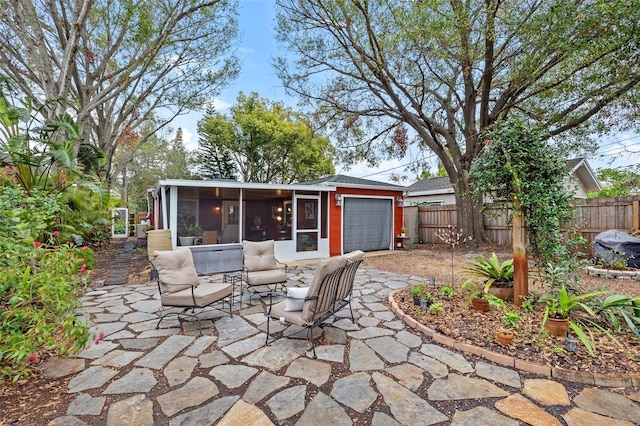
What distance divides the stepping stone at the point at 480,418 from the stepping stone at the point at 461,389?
0.17 metres

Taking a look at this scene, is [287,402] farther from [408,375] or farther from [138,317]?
[138,317]

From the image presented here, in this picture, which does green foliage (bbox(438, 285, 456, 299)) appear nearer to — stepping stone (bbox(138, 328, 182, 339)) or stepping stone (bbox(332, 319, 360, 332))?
stepping stone (bbox(332, 319, 360, 332))

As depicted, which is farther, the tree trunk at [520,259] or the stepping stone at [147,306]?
the stepping stone at [147,306]

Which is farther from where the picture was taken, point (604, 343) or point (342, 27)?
point (342, 27)

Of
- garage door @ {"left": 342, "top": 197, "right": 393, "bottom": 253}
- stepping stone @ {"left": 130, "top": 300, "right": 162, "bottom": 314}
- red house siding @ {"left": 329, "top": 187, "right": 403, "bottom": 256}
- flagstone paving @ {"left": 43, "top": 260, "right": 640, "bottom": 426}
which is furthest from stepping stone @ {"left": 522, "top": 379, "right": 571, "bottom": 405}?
garage door @ {"left": 342, "top": 197, "right": 393, "bottom": 253}

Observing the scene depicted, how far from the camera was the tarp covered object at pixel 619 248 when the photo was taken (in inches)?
244

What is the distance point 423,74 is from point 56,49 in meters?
12.0

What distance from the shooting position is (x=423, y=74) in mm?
9734

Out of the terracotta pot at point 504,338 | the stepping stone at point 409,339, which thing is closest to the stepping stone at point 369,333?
the stepping stone at point 409,339

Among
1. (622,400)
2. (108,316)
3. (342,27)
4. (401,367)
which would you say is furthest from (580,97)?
(108,316)

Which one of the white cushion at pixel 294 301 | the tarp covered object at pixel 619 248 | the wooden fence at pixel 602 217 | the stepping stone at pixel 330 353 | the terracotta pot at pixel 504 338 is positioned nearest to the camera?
the stepping stone at pixel 330 353

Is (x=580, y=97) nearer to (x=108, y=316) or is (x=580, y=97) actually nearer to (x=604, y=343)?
(x=604, y=343)

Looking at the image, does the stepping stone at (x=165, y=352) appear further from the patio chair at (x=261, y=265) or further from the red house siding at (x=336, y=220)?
the red house siding at (x=336, y=220)

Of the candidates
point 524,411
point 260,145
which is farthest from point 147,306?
point 260,145
